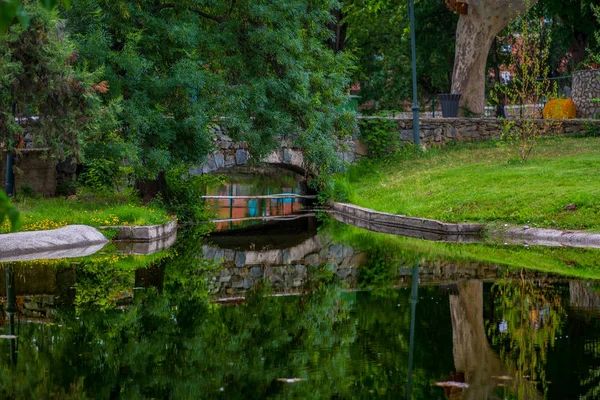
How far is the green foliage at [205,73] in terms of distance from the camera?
18328mm

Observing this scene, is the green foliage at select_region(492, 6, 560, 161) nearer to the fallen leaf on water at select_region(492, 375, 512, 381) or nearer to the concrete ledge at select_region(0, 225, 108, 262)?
the concrete ledge at select_region(0, 225, 108, 262)

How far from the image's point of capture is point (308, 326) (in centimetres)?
954

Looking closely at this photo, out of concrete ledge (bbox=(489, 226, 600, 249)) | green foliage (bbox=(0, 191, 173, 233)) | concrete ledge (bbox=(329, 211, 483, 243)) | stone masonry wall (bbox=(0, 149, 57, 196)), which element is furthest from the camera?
stone masonry wall (bbox=(0, 149, 57, 196))

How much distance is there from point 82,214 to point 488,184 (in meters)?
8.87

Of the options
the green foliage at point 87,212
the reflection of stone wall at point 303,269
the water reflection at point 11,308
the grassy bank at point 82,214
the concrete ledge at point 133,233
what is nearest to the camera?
the water reflection at point 11,308

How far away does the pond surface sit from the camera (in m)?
6.96

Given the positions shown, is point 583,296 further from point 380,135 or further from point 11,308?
point 380,135

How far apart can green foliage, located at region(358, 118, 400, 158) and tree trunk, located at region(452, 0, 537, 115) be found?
2911mm

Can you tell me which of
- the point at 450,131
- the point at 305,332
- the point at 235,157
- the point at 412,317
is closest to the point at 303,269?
the point at 412,317

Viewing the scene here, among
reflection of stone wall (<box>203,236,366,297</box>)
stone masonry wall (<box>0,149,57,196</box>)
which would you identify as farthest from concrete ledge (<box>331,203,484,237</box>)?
stone masonry wall (<box>0,149,57,196</box>)

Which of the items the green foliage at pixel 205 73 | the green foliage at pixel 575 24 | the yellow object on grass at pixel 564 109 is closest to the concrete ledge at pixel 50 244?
the green foliage at pixel 205 73

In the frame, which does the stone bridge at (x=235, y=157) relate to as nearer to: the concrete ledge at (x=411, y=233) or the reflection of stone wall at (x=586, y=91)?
the concrete ledge at (x=411, y=233)

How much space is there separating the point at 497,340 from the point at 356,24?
105ft

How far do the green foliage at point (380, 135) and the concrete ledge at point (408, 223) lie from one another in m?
5.13
